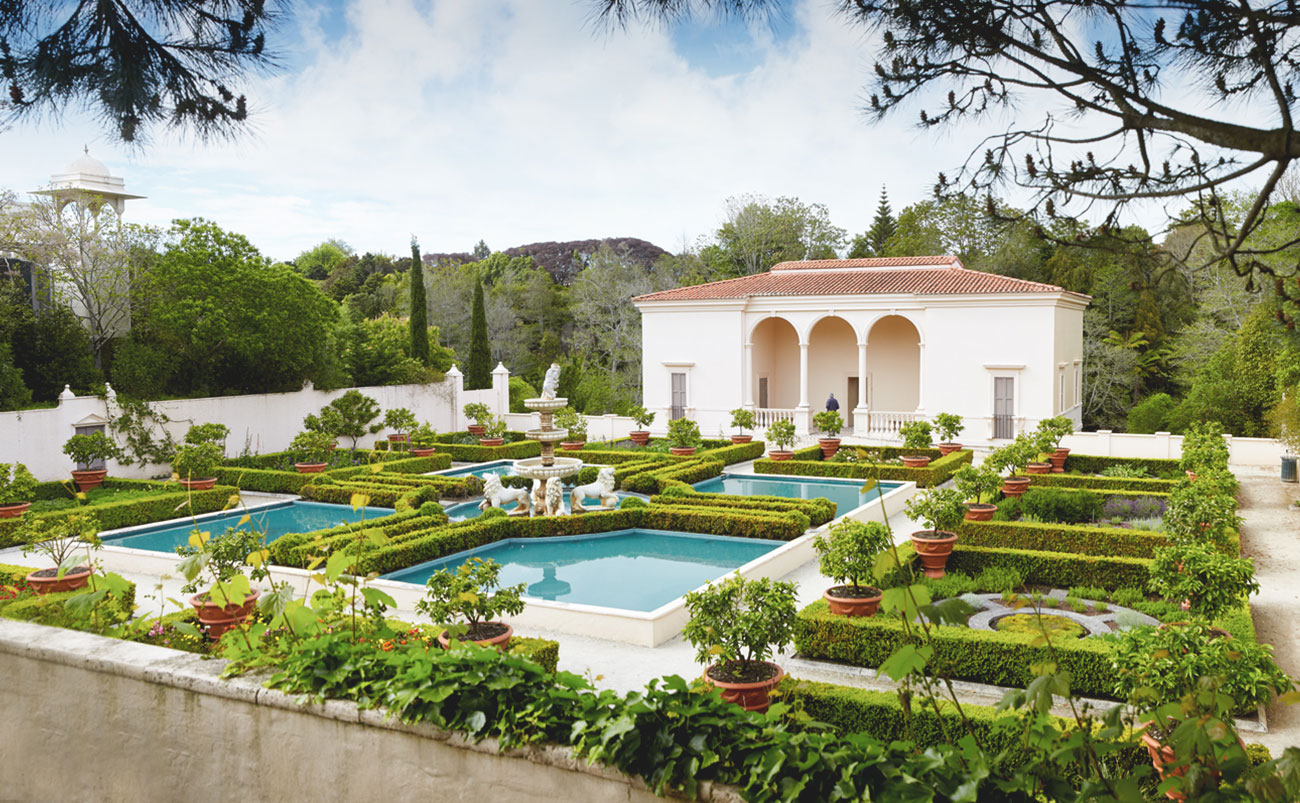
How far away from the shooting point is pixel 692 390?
2950 centimetres

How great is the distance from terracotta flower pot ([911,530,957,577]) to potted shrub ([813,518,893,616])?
6.92 ft

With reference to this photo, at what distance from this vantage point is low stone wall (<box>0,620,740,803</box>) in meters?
3.52

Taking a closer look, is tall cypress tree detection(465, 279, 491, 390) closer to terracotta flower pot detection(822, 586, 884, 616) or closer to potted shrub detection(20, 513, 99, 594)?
potted shrub detection(20, 513, 99, 594)

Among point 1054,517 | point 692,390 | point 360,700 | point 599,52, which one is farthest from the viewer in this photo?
point 692,390

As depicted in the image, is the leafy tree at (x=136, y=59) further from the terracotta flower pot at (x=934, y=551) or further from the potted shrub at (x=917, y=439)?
the potted shrub at (x=917, y=439)

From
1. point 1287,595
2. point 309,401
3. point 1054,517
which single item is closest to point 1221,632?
point 1287,595

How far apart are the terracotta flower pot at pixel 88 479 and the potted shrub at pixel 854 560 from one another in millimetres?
16104

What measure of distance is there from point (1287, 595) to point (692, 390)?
20338 mm

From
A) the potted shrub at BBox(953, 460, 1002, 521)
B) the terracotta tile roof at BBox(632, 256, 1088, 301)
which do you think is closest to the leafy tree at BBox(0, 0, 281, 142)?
the potted shrub at BBox(953, 460, 1002, 521)

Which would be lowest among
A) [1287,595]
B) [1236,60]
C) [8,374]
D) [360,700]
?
[1287,595]

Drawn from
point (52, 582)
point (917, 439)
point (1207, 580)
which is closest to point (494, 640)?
point (52, 582)

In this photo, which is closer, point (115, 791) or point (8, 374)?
point (115, 791)

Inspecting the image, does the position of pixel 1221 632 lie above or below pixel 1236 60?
below

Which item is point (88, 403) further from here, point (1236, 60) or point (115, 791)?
point (1236, 60)
